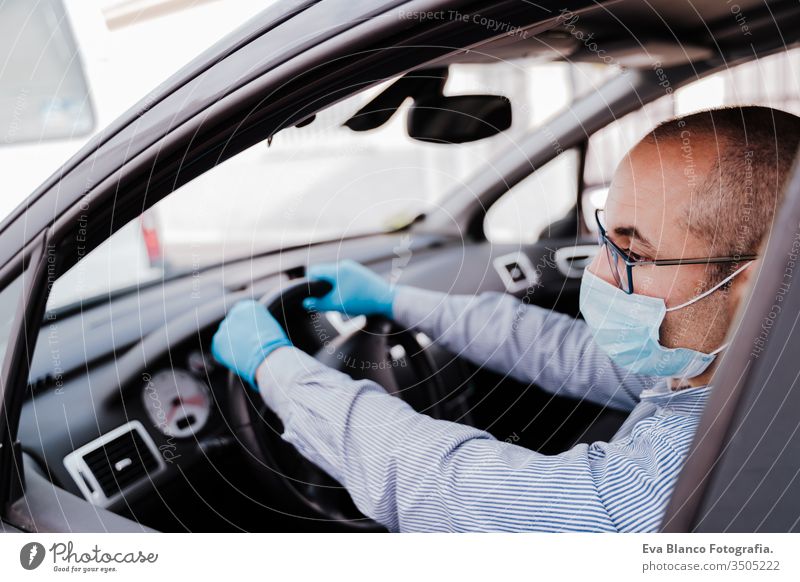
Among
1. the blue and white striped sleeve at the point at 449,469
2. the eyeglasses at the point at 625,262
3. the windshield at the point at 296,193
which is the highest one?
the windshield at the point at 296,193

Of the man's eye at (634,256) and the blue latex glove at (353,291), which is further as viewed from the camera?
the blue latex glove at (353,291)

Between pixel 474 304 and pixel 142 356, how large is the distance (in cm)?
75

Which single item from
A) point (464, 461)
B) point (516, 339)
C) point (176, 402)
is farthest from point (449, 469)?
point (516, 339)

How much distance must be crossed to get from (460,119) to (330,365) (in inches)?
24.0

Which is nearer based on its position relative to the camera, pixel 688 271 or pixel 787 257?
pixel 787 257

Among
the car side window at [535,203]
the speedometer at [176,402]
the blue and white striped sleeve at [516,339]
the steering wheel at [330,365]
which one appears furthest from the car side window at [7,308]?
the car side window at [535,203]

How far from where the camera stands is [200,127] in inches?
32.7

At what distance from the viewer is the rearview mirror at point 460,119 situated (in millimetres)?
1425

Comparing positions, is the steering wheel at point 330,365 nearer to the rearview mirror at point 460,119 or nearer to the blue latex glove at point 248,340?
the blue latex glove at point 248,340

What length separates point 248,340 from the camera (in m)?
1.17

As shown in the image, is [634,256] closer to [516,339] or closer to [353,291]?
[516,339]

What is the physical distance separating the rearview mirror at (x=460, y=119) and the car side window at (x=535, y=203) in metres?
0.47
